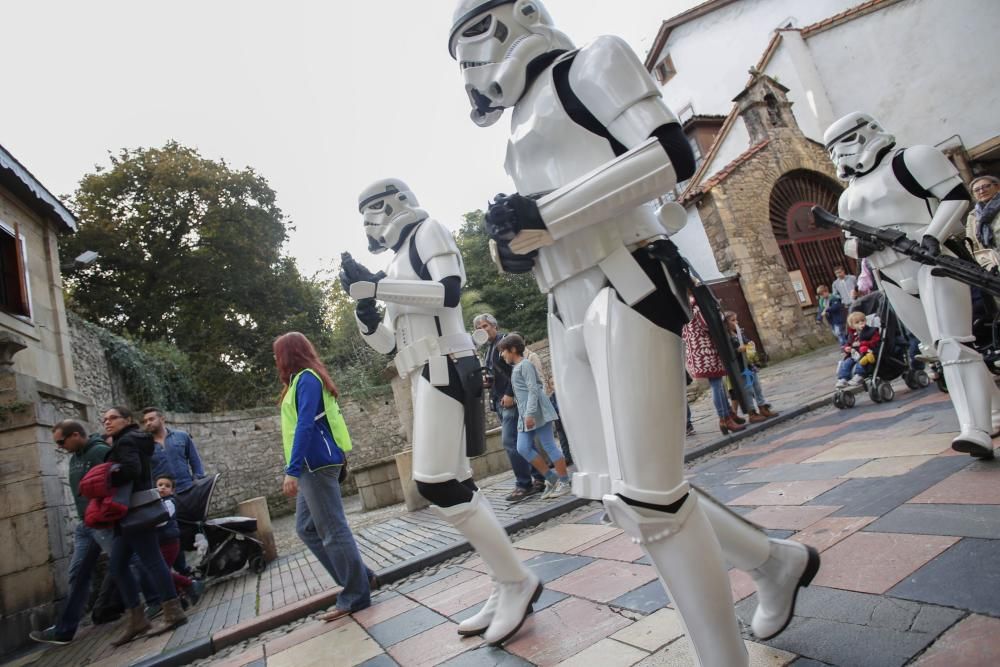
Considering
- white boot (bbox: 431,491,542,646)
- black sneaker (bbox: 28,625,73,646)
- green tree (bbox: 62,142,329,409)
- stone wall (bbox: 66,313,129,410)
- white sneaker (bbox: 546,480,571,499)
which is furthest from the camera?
green tree (bbox: 62,142,329,409)

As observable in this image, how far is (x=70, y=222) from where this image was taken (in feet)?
32.2

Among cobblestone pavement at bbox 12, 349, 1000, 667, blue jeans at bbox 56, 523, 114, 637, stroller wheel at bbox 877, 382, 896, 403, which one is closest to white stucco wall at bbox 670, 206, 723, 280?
cobblestone pavement at bbox 12, 349, 1000, 667

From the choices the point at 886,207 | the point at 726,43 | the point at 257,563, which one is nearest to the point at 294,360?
the point at 257,563

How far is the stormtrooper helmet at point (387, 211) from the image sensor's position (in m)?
3.31

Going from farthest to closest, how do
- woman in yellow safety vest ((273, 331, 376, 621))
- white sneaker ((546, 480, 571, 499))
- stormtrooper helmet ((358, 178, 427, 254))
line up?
white sneaker ((546, 480, 571, 499))
woman in yellow safety vest ((273, 331, 376, 621))
stormtrooper helmet ((358, 178, 427, 254))

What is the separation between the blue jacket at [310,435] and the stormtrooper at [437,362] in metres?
0.69

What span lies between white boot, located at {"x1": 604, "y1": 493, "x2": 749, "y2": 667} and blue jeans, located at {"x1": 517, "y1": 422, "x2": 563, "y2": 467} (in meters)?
4.28

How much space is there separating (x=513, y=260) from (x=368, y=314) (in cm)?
152

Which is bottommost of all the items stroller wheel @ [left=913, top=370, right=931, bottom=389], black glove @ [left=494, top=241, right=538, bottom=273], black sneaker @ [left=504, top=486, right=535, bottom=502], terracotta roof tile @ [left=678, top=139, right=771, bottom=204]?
black sneaker @ [left=504, top=486, right=535, bottom=502]

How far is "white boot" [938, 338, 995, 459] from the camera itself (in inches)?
117

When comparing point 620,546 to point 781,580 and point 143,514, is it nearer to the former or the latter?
point 781,580

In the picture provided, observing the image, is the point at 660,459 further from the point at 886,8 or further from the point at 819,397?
the point at 886,8

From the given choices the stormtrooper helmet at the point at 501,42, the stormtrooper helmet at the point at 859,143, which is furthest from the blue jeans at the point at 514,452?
the stormtrooper helmet at the point at 501,42

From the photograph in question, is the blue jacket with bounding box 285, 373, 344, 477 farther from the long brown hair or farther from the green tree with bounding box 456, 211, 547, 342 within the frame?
the green tree with bounding box 456, 211, 547, 342
